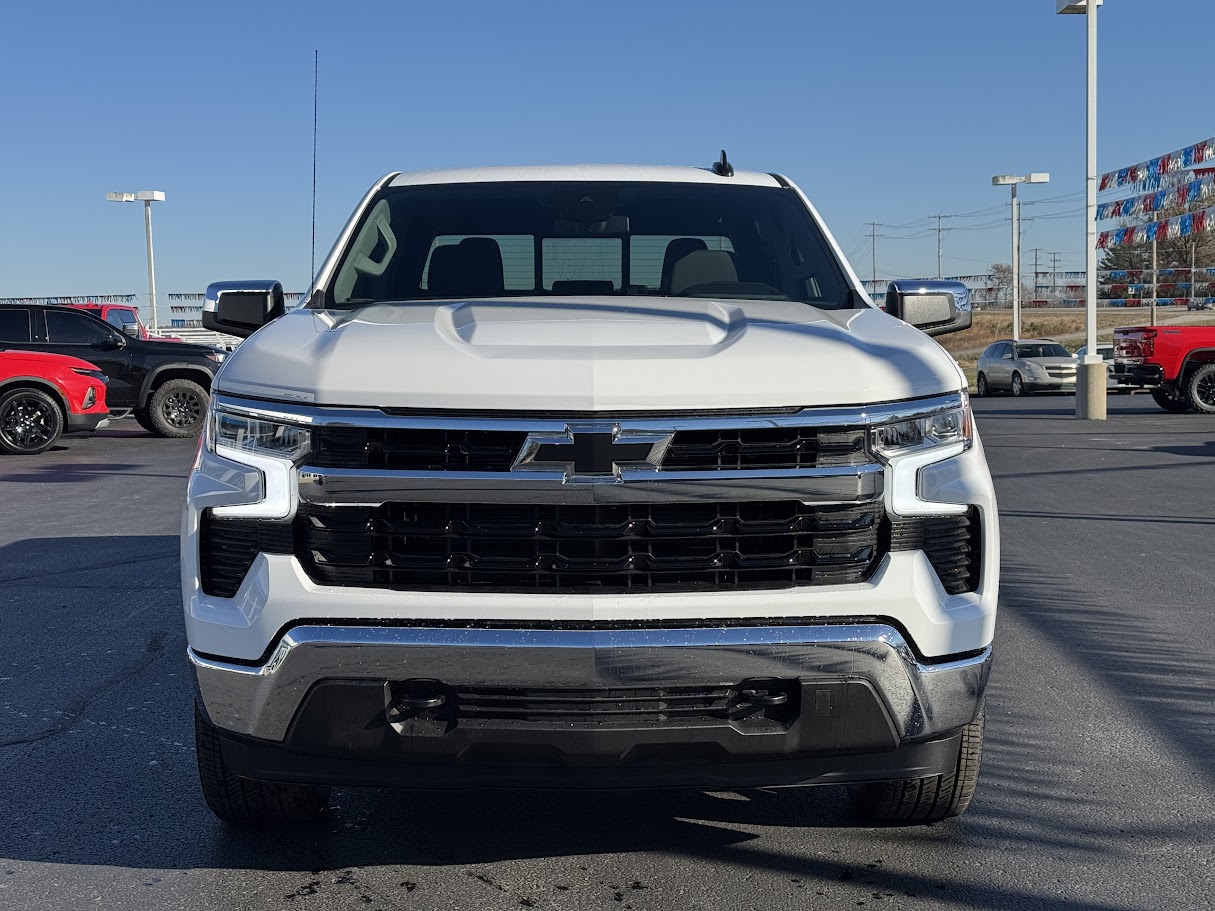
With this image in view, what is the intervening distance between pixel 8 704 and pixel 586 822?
248 cm

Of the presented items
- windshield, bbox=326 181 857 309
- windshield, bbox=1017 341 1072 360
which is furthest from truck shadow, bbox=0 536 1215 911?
windshield, bbox=1017 341 1072 360

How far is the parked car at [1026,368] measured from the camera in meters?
32.6

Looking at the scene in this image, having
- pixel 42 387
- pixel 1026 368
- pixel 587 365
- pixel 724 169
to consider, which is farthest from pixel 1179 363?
pixel 587 365

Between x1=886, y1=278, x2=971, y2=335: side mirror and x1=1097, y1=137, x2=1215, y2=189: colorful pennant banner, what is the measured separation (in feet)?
165

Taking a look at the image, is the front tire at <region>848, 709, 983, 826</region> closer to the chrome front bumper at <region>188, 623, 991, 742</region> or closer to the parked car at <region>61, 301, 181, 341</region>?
the chrome front bumper at <region>188, 623, 991, 742</region>

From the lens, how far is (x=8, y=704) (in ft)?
16.7

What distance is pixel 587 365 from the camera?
119 inches

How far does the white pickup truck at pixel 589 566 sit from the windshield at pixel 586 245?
4.50 ft

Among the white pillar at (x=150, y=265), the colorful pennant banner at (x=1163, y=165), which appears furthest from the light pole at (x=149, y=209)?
the colorful pennant banner at (x=1163, y=165)

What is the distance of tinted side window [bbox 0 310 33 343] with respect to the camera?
1862cm

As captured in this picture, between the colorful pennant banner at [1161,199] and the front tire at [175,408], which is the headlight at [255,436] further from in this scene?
the colorful pennant banner at [1161,199]

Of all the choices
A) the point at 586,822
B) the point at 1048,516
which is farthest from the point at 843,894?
the point at 1048,516

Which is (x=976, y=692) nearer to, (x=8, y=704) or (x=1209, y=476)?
(x=8, y=704)

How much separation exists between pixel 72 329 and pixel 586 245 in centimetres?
1594
